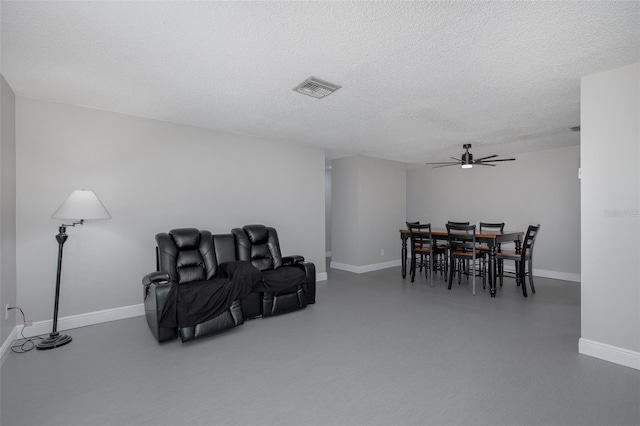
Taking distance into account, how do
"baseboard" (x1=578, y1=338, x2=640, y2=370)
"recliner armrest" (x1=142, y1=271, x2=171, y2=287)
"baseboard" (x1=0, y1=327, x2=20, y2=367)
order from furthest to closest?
"recliner armrest" (x1=142, y1=271, x2=171, y2=287)
"baseboard" (x1=0, y1=327, x2=20, y2=367)
"baseboard" (x1=578, y1=338, x2=640, y2=370)

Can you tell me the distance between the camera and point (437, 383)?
224 cm

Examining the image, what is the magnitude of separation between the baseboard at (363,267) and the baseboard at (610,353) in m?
3.97

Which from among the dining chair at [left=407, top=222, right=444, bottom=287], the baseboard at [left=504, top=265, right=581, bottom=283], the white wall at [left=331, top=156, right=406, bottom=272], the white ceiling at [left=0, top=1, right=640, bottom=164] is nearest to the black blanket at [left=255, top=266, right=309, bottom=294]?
the white ceiling at [left=0, top=1, right=640, bottom=164]

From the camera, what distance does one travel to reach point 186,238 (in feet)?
11.9

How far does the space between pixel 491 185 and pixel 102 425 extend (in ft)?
24.3

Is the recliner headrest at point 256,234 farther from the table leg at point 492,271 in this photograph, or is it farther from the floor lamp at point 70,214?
the table leg at point 492,271

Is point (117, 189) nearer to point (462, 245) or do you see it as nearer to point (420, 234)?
point (420, 234)

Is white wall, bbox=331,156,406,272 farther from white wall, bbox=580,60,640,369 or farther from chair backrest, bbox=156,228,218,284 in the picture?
white wall, bbox=580,60,640,369

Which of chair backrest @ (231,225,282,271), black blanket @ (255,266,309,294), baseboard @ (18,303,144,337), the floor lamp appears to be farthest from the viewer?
chair backrest @ (231,225,282,271)

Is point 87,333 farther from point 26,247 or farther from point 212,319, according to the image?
point 212,319

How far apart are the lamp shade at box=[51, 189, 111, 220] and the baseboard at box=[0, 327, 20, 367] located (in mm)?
1189

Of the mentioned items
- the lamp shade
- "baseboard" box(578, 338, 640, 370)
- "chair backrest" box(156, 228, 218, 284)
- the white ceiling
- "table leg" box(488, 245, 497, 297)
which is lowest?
"baseboard" box(578, 338, 640, 370)

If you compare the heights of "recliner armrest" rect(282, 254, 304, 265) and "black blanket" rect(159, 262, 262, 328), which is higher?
"recliner armrest" rect(282, 254, 304, 265)

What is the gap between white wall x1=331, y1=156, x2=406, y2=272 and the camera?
6.43 metres
